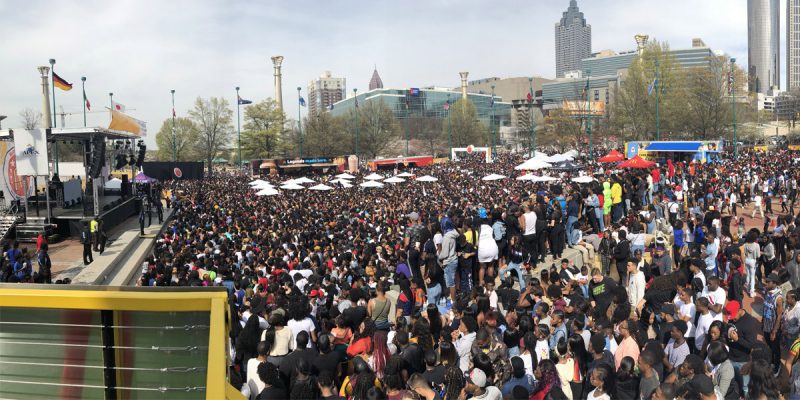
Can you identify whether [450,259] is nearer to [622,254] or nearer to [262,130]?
[622,254]

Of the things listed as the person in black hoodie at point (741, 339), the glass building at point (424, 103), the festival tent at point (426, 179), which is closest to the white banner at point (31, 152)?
the festival tent at point (426, 179)

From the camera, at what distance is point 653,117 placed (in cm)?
5897

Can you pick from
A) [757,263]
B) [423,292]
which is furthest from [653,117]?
[423,292]

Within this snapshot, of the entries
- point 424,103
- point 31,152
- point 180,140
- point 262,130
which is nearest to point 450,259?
point 31,152

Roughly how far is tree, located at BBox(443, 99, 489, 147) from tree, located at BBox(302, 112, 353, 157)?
74.5ft

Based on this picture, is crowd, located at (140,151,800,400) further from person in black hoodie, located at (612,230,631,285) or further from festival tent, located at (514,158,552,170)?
festival tent, located at (514,158,552,170)

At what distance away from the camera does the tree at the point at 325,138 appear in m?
77.4

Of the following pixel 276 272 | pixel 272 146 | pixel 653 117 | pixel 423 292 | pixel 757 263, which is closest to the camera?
pixel 423 292

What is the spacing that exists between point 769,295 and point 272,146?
71942 millimetres

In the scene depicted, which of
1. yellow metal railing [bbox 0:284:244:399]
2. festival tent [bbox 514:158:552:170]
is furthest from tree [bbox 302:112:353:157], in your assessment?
yellow metal railing [bbox 0:284:244:399]

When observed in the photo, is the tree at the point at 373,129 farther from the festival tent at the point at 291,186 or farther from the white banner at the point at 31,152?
the white banner at the point at 31,152

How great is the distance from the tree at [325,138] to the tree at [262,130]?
387 cm

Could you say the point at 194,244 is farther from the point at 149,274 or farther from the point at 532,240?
the point at 532,240

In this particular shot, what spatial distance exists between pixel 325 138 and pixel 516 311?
7227 cm
